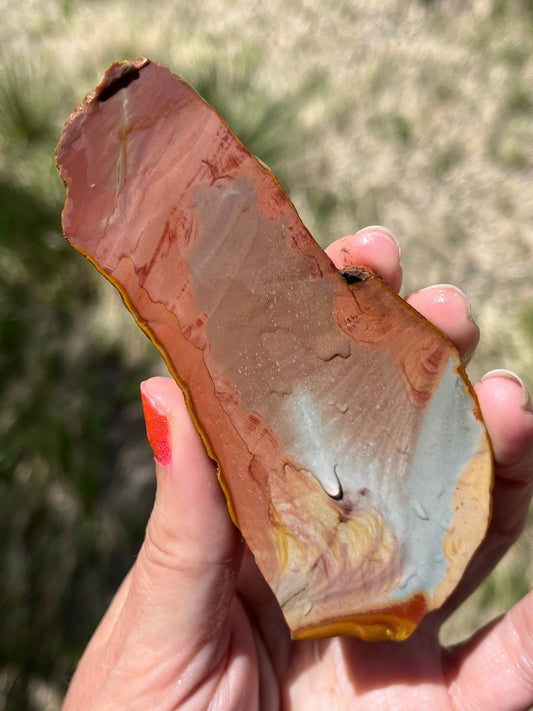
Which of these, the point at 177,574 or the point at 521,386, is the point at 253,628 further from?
the point at 521,386

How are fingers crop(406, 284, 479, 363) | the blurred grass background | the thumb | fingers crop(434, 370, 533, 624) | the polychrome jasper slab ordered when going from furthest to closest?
the blurred grass background < fingers crop(406, 284, 479, 363) < fingers crop(434, 370, 533, 624) < the thumb < the polychrome jasper slab

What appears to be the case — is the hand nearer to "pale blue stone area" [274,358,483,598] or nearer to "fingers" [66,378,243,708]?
"fingers" [66,378,243,708]

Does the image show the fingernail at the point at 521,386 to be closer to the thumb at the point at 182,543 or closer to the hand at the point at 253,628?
the hand at the point at 253,628

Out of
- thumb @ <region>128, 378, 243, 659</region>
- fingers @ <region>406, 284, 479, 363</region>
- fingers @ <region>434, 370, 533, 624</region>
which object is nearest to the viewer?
thumb @ <region>128, 378, 243, 659</region>

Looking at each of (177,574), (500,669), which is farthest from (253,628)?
(500,669)

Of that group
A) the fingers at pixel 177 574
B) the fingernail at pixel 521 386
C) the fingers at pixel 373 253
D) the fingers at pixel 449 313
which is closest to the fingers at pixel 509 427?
the fingernail at pixel 521 386

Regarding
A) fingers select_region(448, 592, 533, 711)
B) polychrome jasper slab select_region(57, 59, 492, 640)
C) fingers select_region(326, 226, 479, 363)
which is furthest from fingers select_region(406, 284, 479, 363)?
fingers select_region(448, 592, 533, 711)

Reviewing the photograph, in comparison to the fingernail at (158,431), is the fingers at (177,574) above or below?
below
